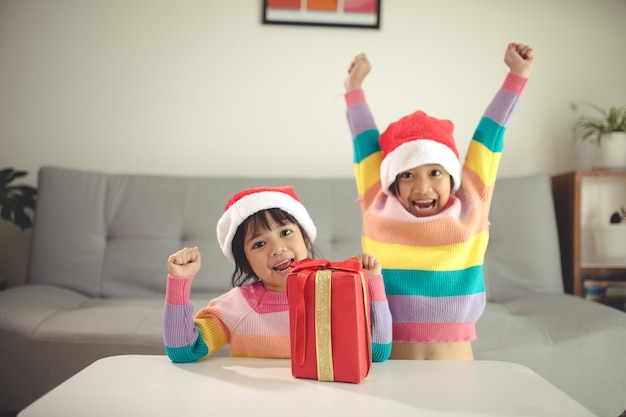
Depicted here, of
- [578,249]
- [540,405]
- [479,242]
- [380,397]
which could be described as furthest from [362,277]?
[578,249]

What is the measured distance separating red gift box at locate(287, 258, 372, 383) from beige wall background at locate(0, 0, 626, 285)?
1.86m

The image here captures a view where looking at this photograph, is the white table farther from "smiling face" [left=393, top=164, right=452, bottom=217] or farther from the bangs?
"smiling face" [left=393, top=164, right=452, bottom=217]

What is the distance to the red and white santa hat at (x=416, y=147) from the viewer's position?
121cm

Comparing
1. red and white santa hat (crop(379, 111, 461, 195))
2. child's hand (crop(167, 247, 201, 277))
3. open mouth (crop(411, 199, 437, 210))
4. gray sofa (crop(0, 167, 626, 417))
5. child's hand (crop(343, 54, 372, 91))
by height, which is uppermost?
child's hand (crop(343, 54, 372, 91))

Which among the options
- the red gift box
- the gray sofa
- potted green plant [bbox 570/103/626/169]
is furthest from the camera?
potted green plant [bbox 570/103/626/169]

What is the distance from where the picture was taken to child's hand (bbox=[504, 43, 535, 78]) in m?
1.25

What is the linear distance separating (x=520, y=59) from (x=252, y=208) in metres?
0.76

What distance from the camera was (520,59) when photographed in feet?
4.09

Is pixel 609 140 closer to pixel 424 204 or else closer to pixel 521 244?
pixel 521 244

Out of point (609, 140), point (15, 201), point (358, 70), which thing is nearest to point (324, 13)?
point (358, 70)

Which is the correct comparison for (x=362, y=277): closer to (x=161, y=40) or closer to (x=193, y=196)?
(x=193, y=196)

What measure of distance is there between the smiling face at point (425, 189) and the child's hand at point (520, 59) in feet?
1.02

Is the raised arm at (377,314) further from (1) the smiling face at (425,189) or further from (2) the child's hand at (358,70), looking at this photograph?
(2) the child's hand at (358,70)

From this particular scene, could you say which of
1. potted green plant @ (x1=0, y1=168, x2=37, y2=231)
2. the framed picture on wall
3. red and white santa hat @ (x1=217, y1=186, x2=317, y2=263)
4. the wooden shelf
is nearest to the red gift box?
red and white santa hat @ (x1=217, y1=186, x2=317, y2=263)
